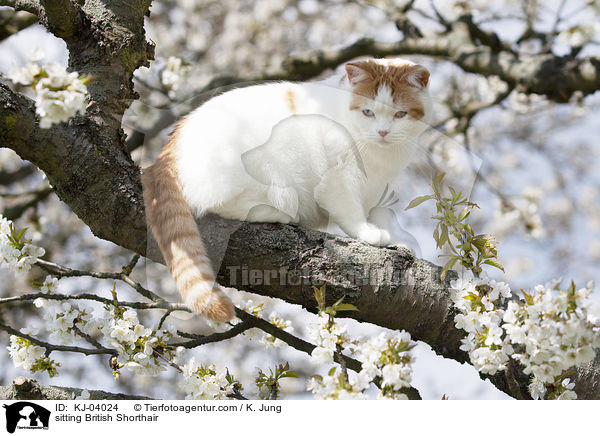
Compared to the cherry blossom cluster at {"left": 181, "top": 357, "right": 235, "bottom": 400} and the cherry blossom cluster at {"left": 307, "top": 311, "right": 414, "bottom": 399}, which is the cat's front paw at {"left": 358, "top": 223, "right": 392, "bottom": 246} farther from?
the cherry blossom cluster at {"left": 181, "top": 357, "right": 235, "bottom": 400}

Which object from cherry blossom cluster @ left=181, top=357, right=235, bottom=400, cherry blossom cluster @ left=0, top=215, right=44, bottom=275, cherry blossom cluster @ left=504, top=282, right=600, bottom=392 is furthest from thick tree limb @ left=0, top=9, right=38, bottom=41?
cherry blossom cluster @ left=504, top=282, right=600, bottom=392

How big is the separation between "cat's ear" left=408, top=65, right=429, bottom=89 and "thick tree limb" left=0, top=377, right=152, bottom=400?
140 centimetres

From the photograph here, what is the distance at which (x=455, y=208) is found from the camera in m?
1.55

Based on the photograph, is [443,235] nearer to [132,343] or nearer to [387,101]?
[387,101]

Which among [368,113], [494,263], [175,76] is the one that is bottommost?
[494,263]

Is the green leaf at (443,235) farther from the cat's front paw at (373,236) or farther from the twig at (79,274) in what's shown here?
the twig at (79,274)

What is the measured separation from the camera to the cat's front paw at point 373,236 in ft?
6.17

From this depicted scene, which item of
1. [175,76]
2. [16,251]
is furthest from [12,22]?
[16,251]

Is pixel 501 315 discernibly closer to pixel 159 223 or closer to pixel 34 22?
pixel 159 223

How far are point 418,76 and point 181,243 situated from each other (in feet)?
3.51

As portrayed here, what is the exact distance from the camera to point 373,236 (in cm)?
188

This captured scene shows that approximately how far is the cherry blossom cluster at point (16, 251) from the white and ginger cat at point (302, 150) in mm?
423

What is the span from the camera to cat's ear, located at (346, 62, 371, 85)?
6.52ft
